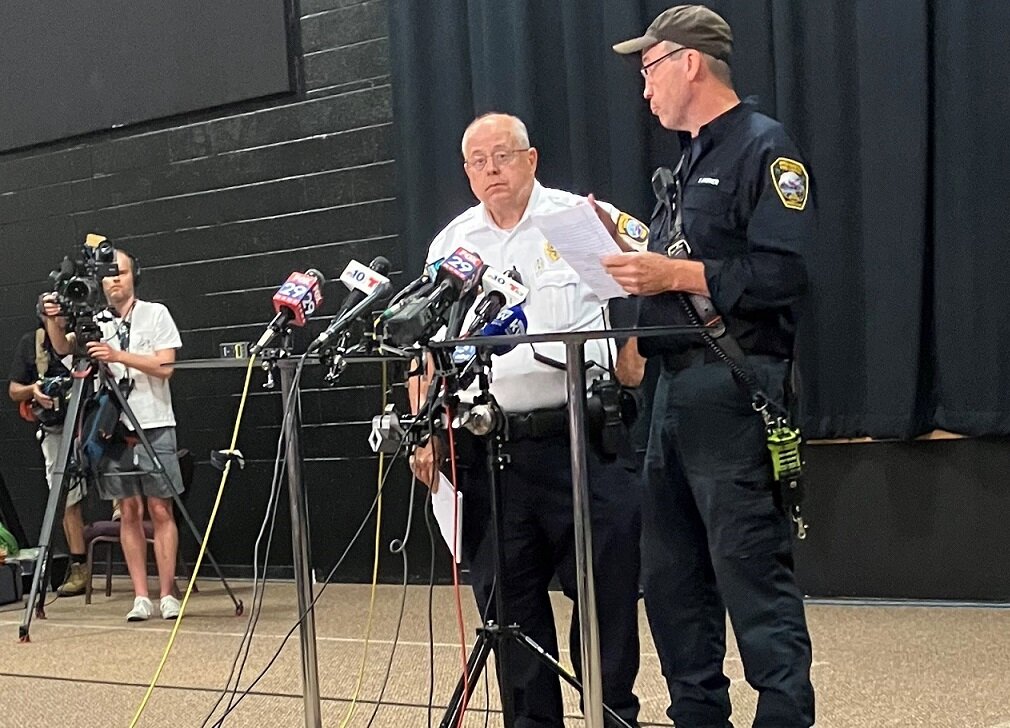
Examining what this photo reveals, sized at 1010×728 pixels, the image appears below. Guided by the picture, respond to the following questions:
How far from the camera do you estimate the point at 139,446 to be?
184 inches

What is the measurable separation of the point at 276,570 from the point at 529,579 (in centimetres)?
343

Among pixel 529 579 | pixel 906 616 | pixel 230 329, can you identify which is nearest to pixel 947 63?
pixel 906 616

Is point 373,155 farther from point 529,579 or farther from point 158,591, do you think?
point 529,579

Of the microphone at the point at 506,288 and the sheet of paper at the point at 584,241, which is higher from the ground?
the sheet of paper at the point at 584,241

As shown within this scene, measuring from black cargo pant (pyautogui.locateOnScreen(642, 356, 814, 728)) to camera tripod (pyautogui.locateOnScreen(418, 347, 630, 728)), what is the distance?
7.5 inches

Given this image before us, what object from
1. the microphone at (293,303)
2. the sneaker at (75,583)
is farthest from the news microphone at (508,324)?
the sneaker at (75,583)

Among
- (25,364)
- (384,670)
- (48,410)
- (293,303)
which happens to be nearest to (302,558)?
(293,303)

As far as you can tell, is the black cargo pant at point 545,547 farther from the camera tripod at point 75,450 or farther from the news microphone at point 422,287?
the camera tripod at point 75,450

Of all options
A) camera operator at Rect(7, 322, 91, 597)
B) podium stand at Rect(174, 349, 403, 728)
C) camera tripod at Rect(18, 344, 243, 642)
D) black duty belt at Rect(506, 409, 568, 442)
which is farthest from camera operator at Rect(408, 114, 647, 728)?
camera operator at Rect(7, 322, 91, 597)

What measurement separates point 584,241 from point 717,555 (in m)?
0.58

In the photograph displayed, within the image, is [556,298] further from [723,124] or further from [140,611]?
[140,611]

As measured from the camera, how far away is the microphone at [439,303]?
1874mm

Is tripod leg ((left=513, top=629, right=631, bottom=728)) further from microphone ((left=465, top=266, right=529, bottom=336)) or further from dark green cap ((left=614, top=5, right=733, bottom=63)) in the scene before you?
dark green cap ((left=614, top=5, right=733, bottom=63))

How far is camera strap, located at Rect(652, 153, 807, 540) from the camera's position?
204 centimetres
